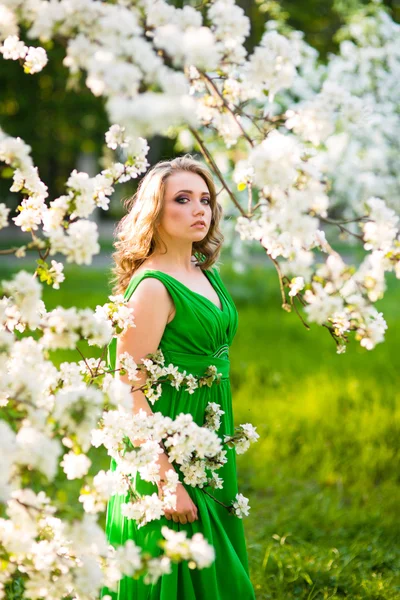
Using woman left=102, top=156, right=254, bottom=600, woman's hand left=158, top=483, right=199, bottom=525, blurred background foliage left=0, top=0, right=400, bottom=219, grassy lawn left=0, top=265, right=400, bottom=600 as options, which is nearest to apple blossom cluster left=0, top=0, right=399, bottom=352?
woman left=102, top=156, right=254, bottom=600

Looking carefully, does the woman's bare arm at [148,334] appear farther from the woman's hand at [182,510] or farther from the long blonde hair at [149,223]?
the long blonde hair at [149,223]

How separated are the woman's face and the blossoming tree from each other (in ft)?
1.20

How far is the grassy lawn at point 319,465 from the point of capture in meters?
3.46

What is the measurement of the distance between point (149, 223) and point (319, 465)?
2.92 m

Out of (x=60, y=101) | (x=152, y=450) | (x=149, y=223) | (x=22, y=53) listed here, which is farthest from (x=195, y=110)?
(x=60, y=101)

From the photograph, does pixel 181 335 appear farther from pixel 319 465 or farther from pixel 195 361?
pixel 319 465

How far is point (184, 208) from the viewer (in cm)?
268

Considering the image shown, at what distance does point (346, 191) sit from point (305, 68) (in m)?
1.46

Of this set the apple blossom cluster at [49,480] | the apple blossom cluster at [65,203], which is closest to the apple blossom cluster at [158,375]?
the apple blossom cluster at [65,203]

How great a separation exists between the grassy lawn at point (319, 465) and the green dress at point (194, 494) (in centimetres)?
75

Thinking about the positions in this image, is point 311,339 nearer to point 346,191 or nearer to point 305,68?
point 346,191

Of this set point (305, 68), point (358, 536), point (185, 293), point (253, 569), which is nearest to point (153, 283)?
point (185, 293)

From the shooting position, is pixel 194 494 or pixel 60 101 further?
pixel 60 101

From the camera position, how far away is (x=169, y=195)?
8.84 feet
